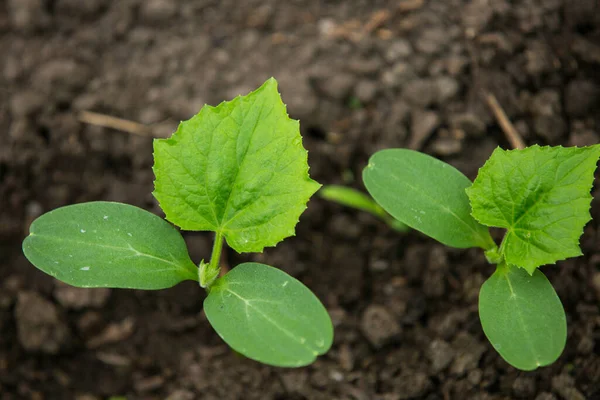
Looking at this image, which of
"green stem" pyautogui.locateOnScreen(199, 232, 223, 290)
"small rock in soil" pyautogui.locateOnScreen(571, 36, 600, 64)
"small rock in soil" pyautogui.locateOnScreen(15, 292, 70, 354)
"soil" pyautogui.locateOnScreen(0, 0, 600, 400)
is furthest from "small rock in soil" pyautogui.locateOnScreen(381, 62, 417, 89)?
"small rock in soil" pyautogui.locateOnScreen(15, 292, 70, 354)

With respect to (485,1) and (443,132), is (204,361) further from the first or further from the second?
(485,1)

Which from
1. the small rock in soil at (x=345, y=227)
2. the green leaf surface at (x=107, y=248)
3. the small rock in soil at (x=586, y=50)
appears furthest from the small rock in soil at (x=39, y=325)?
the small rock in soil at (x=586, y=50)

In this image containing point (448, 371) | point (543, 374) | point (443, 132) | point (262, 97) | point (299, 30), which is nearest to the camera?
point (262, 97)

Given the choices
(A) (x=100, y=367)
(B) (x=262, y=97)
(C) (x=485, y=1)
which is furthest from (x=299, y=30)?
(A) (x=100, y=367)

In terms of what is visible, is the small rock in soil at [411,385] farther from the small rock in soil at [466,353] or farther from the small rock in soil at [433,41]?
the small rock in soil at [433,41]

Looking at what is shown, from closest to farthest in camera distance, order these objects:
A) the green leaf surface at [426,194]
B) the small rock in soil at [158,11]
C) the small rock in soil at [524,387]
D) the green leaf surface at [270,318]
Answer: the green leaf surface at [270,318]
the green leaf surface at [426,194]
the small rock in soil at [524,387]
the small rock in soil at [158,11]
